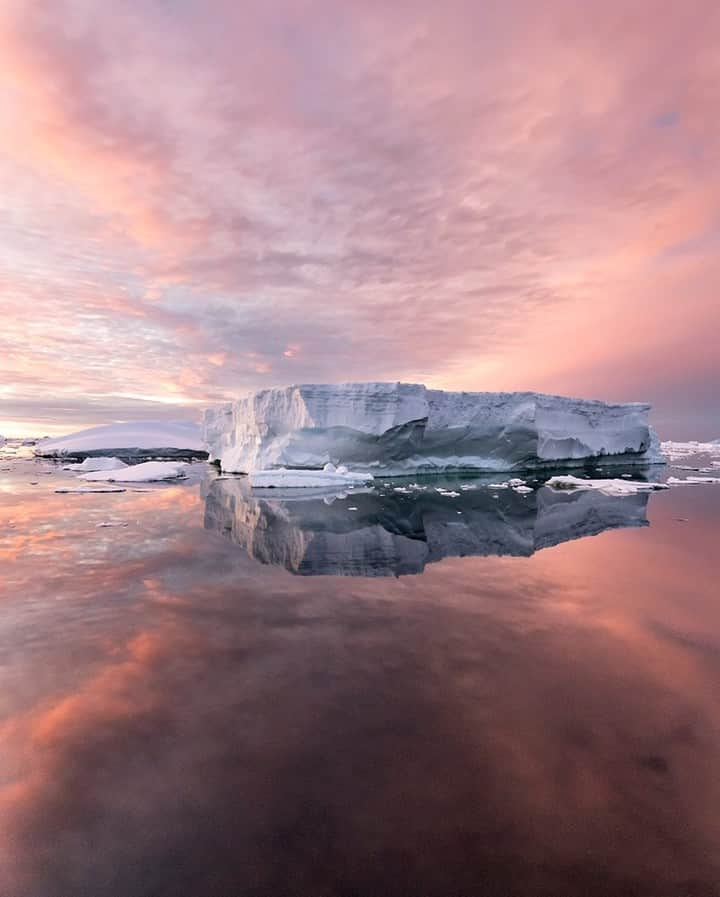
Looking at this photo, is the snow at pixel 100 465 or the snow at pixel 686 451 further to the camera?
the snow at pixel 686 451

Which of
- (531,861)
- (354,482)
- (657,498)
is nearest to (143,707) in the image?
(531,861)

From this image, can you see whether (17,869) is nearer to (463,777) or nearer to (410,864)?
(410,864)

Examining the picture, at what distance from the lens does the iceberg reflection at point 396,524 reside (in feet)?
23.9

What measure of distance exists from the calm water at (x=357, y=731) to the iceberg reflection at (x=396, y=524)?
0.93 m

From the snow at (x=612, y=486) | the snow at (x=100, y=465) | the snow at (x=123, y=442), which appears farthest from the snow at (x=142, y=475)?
the snow at (x=123, y=442)

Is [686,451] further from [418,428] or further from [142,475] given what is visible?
[142,475]

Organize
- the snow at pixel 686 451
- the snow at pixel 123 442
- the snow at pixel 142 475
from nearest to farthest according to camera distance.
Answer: the snow at pixel 142 475
the snow at pixel 123 442
the snow at pixel 686 451

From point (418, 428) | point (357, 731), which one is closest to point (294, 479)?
point (418, 428)

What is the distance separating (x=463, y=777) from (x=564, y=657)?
69.8 inches

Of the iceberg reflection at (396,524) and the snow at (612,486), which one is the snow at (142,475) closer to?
the iceberg reflection at (396,524)

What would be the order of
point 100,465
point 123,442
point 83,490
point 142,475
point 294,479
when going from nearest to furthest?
1. point 83,490
2. point 294,479
3. point 142,475
4. point 100,465
5. point 123,442

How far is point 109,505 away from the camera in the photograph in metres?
12.3

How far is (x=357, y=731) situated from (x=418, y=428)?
18357 mm

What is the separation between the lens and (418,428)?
68.0 ft
